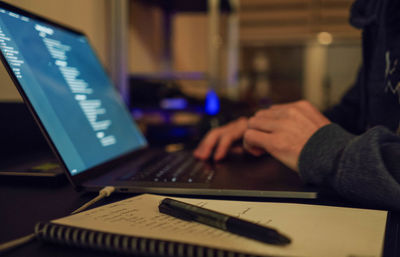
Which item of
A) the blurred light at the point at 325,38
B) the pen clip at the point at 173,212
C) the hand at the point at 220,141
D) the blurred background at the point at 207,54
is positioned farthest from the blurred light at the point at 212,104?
the blurred light at the point at 325,38

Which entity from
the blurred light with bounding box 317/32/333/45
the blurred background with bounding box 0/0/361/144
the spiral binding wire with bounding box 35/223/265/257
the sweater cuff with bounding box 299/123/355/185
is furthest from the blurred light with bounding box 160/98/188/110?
the blurred light with bounding box 317/32/333/45

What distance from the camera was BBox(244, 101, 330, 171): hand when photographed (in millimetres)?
532

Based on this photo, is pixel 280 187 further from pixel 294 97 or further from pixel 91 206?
pixel 294 97

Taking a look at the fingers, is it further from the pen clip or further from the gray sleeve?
the pen clip

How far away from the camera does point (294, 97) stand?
10.4 ft

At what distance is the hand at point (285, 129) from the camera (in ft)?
1.75

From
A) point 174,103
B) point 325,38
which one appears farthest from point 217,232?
point 325,38

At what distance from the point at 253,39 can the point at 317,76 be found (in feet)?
2.16

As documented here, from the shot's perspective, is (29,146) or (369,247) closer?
(369,247)

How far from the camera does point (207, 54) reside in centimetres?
235

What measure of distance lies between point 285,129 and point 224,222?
0.90 ft

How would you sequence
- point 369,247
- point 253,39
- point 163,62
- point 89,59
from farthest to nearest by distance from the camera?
1. point 253,39
2. point 163,62
3. point 89,59
4. point 369,247

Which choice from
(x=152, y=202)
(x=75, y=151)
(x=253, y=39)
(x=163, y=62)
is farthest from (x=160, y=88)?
(x=253, y=39)

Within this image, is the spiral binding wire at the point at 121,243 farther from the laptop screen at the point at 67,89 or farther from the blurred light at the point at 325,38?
the blurred light at the point at 325,38
